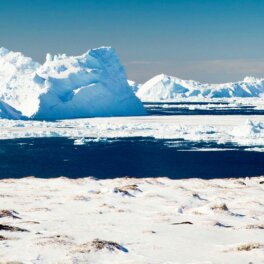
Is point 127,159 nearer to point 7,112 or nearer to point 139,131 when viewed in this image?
point 139,131

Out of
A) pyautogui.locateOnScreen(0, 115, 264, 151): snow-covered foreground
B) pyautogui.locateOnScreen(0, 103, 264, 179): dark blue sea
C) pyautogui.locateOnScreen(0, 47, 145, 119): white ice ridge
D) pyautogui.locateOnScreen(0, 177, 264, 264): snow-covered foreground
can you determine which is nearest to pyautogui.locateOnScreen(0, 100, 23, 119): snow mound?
pyautogui.locateOnScreen(0, 47, 145, 119): white ice ridge

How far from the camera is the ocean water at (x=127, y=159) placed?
53219mm

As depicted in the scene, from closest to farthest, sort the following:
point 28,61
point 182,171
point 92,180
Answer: point 92,180, point 182,171, point 28,61

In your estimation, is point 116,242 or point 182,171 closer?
point 116,242

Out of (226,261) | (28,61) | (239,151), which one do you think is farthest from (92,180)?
(28,61)

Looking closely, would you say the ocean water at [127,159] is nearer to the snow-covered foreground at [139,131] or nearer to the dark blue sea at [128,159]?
the dark blue sea at [128,159]

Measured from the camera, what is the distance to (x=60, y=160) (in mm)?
61344

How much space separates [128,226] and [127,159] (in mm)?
45643

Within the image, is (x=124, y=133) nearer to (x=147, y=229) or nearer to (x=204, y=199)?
(x=204, y=199)

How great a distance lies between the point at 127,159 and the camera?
63.1 meters

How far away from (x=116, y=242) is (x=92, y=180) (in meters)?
18.5

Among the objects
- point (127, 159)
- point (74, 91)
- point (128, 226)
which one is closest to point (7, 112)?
point (74, 91)

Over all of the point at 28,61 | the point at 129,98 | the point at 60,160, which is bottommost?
the point at 60,160

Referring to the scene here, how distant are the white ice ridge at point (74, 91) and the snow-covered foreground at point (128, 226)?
91.9m
